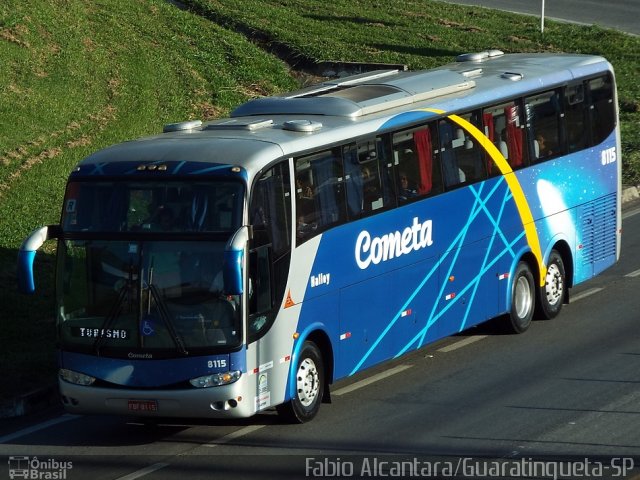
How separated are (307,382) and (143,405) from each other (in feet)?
6.02

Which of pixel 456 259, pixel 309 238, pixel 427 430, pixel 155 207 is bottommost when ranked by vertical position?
pixel 427 430

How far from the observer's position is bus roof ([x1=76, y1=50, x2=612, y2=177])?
12992mm

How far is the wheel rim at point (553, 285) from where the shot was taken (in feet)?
58.3

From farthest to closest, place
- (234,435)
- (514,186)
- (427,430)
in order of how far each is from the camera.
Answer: (514,186) < (234,435) < (427,430)

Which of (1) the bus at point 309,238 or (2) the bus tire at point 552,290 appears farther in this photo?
(2) the bus tire at point 552,290

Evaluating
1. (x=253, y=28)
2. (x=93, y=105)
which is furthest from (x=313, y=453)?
(x=253, y=28)

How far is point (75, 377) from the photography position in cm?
1298

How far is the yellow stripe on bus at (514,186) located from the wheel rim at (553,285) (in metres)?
0.15

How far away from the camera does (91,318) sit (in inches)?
503

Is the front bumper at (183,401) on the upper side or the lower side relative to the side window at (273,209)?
lower

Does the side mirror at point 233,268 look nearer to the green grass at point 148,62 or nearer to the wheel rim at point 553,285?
the green grass at point 148,62

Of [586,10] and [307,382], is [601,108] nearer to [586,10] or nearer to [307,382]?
[307,382]

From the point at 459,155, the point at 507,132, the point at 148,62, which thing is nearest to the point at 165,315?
the point at 459,155

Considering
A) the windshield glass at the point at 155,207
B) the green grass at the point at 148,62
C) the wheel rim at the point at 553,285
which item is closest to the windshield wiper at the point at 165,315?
the windshield glass at the point at 155,207
